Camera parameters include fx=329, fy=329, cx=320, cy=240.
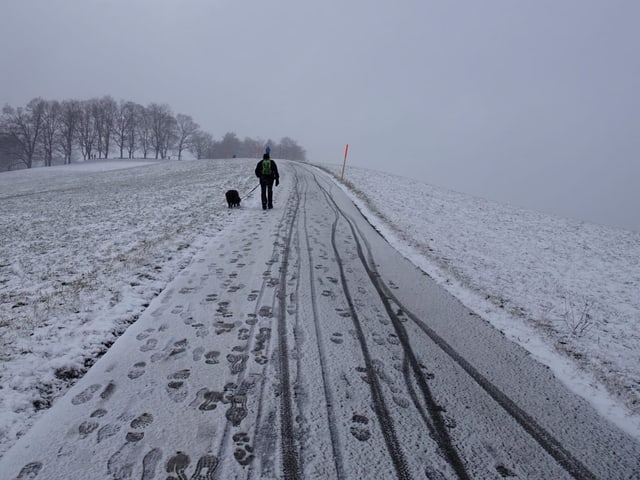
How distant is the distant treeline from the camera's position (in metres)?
54.1

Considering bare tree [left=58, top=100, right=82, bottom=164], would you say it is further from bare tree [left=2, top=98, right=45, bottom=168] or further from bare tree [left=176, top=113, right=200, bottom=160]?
bare tree [left=176, top=113, right=200, bottom=160]

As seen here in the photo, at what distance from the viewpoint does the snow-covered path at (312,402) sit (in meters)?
2.25

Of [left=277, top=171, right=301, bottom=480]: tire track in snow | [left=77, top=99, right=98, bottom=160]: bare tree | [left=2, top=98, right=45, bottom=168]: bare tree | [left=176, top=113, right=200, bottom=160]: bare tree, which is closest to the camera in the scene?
[left=277, top=171, right=301, bottom=480]: tire track in snow

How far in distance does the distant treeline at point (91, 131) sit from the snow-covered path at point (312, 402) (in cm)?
5909

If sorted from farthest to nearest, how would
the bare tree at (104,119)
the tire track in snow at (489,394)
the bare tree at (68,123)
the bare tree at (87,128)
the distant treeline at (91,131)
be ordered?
the bare tree at (104,119)
the bare tree at (87,128)
the bare tree at (68,123)
the distant treeline at (91,131)
the tire track in snow at (489,394)

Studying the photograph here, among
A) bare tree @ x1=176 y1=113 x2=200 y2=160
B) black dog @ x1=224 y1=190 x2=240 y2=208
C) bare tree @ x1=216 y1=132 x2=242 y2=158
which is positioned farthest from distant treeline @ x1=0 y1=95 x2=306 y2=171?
black dog @ x1=224 y1=190 x2=240 y2=208

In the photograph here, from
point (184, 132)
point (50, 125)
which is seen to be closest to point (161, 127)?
point (184, 132)

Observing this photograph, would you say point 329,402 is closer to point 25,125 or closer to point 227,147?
point 25,125

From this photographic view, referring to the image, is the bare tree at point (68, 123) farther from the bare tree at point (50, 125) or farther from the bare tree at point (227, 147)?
the bare tree at point (227, 147)

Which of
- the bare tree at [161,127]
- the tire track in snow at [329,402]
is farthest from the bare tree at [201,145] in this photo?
the tire track in snow at [329,402]

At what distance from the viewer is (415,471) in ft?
7.32

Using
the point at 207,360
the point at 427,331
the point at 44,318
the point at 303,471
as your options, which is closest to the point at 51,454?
the point at 207,360

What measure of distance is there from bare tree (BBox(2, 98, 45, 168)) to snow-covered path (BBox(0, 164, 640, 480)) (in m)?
67.1

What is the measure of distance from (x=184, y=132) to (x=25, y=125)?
27226mm
